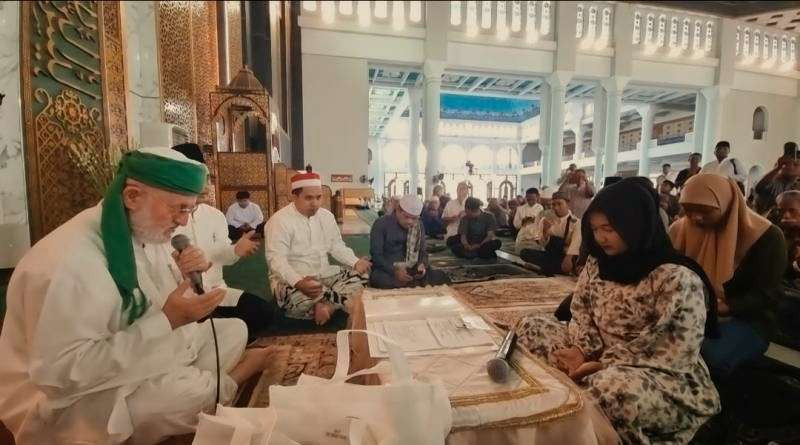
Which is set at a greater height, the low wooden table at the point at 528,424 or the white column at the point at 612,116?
the white column at the point at 612,116

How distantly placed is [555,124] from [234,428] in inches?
541

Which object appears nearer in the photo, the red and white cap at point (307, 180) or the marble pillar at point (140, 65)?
the red and white cap at point (307, 180)

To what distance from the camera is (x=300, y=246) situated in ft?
8.57

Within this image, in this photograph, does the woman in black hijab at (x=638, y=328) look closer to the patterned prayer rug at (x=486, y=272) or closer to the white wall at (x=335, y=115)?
the patterned prayer rug at (x=486, y=272)

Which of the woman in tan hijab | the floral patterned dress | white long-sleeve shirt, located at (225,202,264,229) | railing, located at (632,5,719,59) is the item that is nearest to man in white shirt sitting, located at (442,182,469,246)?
white long-sleeve shirt, located at (225,202,264,229)

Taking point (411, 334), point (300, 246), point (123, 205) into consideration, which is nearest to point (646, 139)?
point (300, 246)

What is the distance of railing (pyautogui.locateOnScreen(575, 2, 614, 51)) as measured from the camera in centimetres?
1216

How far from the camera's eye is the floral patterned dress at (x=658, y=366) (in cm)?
108

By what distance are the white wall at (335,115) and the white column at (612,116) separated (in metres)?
8.04

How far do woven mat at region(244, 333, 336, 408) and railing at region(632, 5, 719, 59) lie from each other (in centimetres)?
1378

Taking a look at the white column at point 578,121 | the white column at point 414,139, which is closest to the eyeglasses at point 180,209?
the white column at point 414,139

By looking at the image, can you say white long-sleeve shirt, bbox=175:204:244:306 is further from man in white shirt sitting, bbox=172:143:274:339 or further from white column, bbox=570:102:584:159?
white column, bbox=570:102:584:159

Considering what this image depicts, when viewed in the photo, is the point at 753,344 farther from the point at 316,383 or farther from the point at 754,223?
the point at 316,383

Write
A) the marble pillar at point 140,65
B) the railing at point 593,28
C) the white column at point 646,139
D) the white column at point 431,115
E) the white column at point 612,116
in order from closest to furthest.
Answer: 1. the marble pillar at point 140,65
2. the white column at point 431,115
3. the railing at point 593,28
4. the white column at point 612,116
5. the white column at point 646,139
